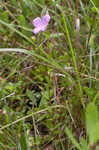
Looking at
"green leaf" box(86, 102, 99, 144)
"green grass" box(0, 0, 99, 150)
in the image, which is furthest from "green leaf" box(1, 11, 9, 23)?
"green leaf" box(86, 102, 99, 144)

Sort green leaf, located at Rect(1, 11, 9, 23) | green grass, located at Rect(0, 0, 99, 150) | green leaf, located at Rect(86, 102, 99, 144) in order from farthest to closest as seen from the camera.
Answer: green leaf, located at Rect(1, 11, 9, 23) < green grass, located at Rect(0, 0, 99, 150) < green leaf, located at Rect(86, 102, 99, 144)

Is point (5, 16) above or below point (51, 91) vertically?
above

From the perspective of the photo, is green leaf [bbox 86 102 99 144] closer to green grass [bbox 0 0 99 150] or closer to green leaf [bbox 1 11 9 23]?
green grass [bbox 0 0 99 150]

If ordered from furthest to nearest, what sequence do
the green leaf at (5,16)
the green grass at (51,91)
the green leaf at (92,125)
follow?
the green leaf at (5,16)
the green grass at (51,91)
the green leaf at (92,125)

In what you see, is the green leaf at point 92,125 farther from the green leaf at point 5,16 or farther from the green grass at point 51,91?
the green leaf at point 5,16

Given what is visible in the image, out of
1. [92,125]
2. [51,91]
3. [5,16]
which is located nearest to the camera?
[92,125]

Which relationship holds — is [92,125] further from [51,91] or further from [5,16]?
[5,16]

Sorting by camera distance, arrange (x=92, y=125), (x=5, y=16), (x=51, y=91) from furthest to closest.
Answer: (x=5, y=16) < (x=51, y=91) < (x=92, y=125)

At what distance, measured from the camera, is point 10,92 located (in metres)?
1.46

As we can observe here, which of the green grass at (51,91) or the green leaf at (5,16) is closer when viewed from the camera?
the green grass at (51,91)

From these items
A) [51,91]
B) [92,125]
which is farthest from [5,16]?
[92,125]

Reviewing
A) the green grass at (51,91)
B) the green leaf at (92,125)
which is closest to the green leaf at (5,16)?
the green grass at (51,91)

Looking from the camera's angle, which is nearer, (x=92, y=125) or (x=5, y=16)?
(x=92, y=125)

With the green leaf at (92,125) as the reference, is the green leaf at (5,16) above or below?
above
